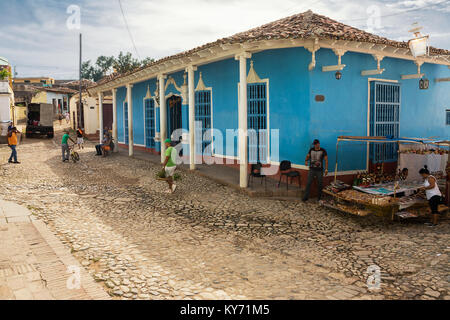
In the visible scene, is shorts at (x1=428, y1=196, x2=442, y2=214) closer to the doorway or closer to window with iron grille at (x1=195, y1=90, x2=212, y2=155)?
window with iron grille at (x1=195, y1=90, x2=212, y2=155)

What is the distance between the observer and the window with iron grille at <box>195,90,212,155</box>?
39.8 ft

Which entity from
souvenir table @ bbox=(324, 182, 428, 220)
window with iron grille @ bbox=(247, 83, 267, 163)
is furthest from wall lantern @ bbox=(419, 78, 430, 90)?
window with iron grille @ bbox=(247, 83, 267, 163)

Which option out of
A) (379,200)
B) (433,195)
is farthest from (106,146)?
(433,195)

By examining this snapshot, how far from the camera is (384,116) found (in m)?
9.73

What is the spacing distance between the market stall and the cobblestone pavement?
250 millimetres

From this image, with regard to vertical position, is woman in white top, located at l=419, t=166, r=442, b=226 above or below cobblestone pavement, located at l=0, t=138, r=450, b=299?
above

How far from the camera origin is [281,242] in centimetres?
561

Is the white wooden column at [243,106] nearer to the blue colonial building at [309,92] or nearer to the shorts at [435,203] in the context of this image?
the blue colonial building at [309,92]

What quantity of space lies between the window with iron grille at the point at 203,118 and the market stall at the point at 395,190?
202 inches

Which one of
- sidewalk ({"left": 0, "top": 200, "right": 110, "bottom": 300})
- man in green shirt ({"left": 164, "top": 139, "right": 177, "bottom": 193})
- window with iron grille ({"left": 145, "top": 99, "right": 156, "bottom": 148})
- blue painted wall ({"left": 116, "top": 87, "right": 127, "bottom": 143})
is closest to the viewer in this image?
sidewalk ({"left": 0, "top": 200, "right": 110, "bottom": 300})

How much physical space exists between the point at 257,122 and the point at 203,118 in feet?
9.62

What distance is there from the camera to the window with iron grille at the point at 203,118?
12.1 metres

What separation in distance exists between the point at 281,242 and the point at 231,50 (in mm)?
4991

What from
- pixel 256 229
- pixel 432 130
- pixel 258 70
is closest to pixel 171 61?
pixel 258 70
